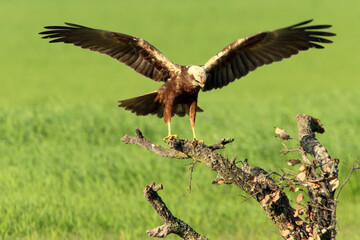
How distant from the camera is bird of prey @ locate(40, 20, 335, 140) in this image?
569cm

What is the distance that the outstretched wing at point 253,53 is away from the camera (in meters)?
5.73

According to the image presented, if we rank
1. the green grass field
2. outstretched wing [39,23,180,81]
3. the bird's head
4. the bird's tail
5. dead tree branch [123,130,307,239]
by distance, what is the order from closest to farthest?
dead tree branch [123,130,307,239], the bird's head, outstretched wing [39,23,180,81], the bird's tail, the green grass field

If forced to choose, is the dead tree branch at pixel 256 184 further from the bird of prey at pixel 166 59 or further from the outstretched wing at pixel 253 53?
the outstretched wing at pixel 253 53

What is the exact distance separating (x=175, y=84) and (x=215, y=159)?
1.25 meters

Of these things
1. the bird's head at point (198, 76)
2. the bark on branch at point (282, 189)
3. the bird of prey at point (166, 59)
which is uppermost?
the bird of prey at point (166, 59)

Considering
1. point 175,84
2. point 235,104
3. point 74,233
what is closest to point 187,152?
point 175,84

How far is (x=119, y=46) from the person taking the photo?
606 cm

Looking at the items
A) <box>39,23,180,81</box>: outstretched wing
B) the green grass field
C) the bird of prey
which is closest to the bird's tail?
the bird of prey

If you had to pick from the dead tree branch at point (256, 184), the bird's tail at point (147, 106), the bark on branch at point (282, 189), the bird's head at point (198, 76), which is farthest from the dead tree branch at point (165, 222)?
the bird's tail at point (147, 106)

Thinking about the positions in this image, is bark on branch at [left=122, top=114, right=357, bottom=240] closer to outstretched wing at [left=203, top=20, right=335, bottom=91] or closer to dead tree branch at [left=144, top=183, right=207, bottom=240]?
dead tree branch at [left=144, top=183, right=207, bottom=240]

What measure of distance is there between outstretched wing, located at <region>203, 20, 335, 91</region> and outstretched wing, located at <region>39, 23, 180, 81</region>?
1.59 feet

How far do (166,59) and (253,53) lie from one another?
3.01ft

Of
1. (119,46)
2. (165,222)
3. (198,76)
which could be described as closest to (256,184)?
(165,222)

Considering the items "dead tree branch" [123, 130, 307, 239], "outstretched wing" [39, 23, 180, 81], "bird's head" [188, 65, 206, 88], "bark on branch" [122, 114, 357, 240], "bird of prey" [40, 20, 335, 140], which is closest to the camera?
"bark on branch" [122, 114, 357, 240]
